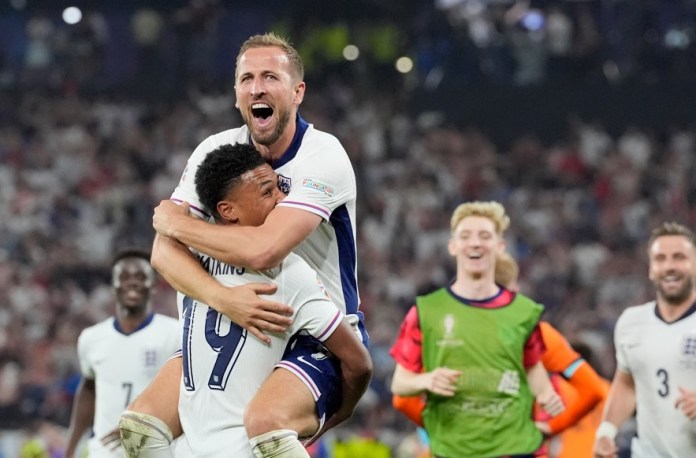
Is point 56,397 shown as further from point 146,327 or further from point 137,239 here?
point 146,327

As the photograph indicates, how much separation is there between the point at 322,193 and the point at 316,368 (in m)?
0.65

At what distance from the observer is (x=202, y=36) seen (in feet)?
63.0

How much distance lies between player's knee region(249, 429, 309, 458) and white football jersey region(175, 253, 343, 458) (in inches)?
5.9

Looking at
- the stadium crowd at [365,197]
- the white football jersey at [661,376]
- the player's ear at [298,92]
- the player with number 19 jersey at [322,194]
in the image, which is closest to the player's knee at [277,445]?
the player with number 19 jersey at [322,194]

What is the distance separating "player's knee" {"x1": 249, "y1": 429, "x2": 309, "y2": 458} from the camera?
14.6ft

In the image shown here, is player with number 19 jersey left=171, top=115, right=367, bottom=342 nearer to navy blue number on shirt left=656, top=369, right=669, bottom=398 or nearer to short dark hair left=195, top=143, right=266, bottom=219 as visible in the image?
short dark hair left=195, top=143, right=266, bottom=219

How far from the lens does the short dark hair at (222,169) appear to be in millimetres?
4711

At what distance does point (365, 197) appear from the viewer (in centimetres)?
1756

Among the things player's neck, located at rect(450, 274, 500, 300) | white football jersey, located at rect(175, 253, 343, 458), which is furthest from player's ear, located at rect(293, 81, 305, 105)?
player's neck, located at rect(450, 274, 500, 300)

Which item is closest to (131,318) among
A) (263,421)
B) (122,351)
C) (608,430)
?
(122,351)

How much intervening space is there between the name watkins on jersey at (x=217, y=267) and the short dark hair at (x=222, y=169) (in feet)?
0.61

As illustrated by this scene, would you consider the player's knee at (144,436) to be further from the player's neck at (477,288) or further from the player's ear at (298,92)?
the player's neck at (477,288)

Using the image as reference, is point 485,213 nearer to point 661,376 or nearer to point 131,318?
point 661,376

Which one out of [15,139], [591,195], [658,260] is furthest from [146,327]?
[15,139]
